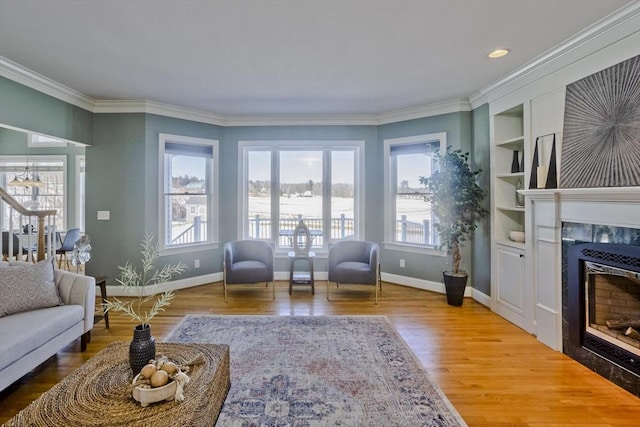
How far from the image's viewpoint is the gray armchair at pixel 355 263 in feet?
13.8

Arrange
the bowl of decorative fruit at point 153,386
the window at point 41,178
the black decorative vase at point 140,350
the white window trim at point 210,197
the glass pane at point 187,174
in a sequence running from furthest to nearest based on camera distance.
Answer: the window at point 41,178
the glass pane at point 187,174
the white window trim at point 210,197
the black decorative vase at point 140,350
the bowl of decorative fruit at point 153,386

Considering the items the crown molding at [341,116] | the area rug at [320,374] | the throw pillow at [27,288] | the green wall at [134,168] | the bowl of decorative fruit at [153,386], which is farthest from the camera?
the green wall at [134,168]

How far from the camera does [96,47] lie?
2.89 m

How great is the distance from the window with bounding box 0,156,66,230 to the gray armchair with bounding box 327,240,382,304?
239 inches

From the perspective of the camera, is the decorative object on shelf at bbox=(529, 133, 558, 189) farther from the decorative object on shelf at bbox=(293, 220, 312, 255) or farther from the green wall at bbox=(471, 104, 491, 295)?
the decorative object on shelf at bbox=(293, 220, 312, 255)

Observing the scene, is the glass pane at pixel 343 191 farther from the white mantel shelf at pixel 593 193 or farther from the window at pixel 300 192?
the white mantel shelf at pixel 593 193

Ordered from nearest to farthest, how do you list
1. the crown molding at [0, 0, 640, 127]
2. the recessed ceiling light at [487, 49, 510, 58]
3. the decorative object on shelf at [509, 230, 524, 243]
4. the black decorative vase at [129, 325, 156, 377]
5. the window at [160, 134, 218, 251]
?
the black decorative vase at [129, 325, 156, 377] → the crown molding at [0, 0, 640, 127] → the recessed ceiling light at [487, 49, 510, 58] → the decorative object on shelf at [509, 230, 524, 243] → the window at [160, 134, 218, 251]

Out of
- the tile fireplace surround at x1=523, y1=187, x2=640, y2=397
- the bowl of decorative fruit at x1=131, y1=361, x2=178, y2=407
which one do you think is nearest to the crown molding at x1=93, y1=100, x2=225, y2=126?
the bowl of decorative fruit at x1=131, y1=361, x2=178, y2=407

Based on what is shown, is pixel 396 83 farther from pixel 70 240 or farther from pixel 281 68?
pixel 70 240

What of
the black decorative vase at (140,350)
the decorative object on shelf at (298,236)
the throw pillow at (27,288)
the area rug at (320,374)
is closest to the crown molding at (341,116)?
the decorative object on shelf at (298,236)

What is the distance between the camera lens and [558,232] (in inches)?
113

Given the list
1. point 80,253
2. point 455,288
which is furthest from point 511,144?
point 80,253

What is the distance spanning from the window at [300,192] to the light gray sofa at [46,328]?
270 cm

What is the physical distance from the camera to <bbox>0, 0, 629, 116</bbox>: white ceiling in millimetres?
2291
